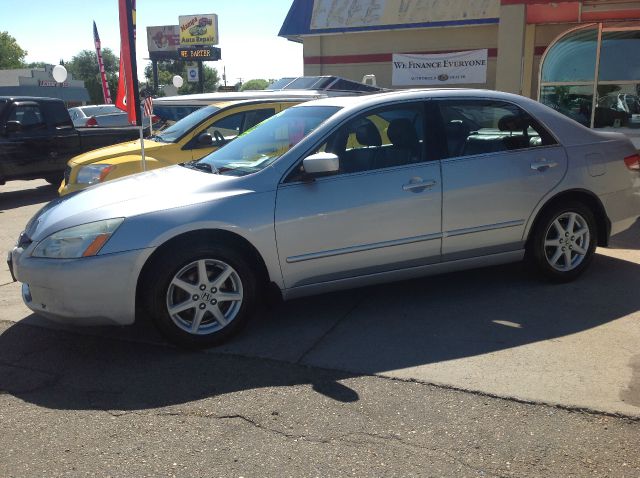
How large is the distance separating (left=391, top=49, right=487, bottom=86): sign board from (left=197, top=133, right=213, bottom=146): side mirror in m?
13.3

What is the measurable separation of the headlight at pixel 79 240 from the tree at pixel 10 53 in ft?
318

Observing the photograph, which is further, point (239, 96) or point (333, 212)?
point (239, 96)

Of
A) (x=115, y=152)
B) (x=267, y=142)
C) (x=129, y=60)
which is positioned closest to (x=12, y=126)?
(x=129, y=60)

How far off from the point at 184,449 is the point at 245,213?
167 cm

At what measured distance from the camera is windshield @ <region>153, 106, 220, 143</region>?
25.8 feet

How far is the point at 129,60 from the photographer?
8242mm

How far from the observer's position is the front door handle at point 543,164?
5098 millimetres

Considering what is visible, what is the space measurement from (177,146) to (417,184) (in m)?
3.95

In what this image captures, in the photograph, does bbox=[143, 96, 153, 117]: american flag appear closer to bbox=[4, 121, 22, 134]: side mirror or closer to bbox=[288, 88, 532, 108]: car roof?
bbox=[4, 121, 22, 134]: side mirror

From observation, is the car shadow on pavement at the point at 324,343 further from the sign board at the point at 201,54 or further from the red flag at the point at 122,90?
the sign board at the point at 201,54

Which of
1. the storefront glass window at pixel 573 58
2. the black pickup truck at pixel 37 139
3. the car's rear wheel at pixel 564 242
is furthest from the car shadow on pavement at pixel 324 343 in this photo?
the storefront glass window at pixel 573 58

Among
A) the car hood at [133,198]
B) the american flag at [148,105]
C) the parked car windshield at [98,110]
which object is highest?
the american flag at [148,105]

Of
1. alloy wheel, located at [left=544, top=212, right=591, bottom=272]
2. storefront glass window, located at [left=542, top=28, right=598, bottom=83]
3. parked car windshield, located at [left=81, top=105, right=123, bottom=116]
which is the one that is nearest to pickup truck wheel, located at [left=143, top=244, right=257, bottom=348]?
alloy wheel, located at [left=544, top=212, right=591, bottom=272]

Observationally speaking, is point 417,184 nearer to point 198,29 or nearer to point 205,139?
point 205,139
